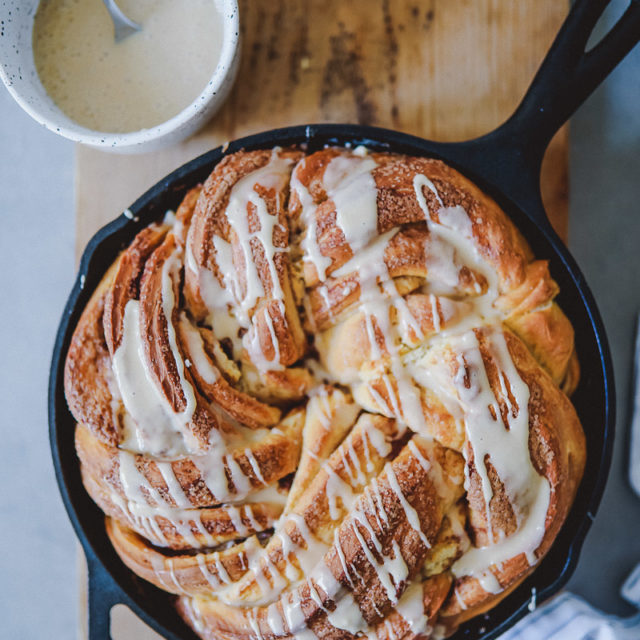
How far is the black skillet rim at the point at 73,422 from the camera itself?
1235mm

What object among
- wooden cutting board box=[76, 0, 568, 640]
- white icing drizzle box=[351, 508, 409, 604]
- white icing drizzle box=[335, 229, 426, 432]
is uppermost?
wooden cutting board box=[76, 0, 568, 640]

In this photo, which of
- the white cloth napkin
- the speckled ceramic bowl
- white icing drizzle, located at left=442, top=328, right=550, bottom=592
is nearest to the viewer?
white icing drizzle, located at left=442, top=328, right=550, bottom=592

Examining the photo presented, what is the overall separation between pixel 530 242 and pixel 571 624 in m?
0.73

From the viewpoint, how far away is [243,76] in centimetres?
150

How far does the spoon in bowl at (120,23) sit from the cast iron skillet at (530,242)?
30cm

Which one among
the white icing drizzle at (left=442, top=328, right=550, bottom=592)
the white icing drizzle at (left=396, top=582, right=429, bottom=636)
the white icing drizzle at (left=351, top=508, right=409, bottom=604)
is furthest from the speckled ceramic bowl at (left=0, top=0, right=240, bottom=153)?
the white icing drizzle at (left=396, top=582, right=429, bottom=636)

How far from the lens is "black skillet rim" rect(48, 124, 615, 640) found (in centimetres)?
124

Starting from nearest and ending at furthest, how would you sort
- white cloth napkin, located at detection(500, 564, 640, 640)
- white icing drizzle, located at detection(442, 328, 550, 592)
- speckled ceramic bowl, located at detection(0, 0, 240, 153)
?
white icing drizzle, located at detection(442, 328, 550, 592)
speckled ceramic bowl, located at detection(0, 0, 240, 153)
white cloth napkin, located at detection(500, 564, 640, 640)

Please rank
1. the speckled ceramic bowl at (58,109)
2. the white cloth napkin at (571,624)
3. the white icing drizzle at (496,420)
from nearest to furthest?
the white icing drizzle at (496,420)
the speckled ceramic bowl at (58,109)
the white cloth napkin at (571,624)

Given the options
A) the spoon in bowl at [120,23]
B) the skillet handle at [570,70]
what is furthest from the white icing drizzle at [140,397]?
the skillet handle at [570,70]

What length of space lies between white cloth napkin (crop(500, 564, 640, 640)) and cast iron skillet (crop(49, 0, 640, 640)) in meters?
0.15

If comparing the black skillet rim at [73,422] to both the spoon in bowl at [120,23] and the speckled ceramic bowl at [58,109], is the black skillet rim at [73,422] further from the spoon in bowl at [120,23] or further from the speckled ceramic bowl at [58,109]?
the spoon in bowl at [120,23]

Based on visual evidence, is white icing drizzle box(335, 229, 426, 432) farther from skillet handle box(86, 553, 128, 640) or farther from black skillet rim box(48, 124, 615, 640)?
skillet handle box(86, 553, 128, 640)

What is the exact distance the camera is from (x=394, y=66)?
148 centimetres
